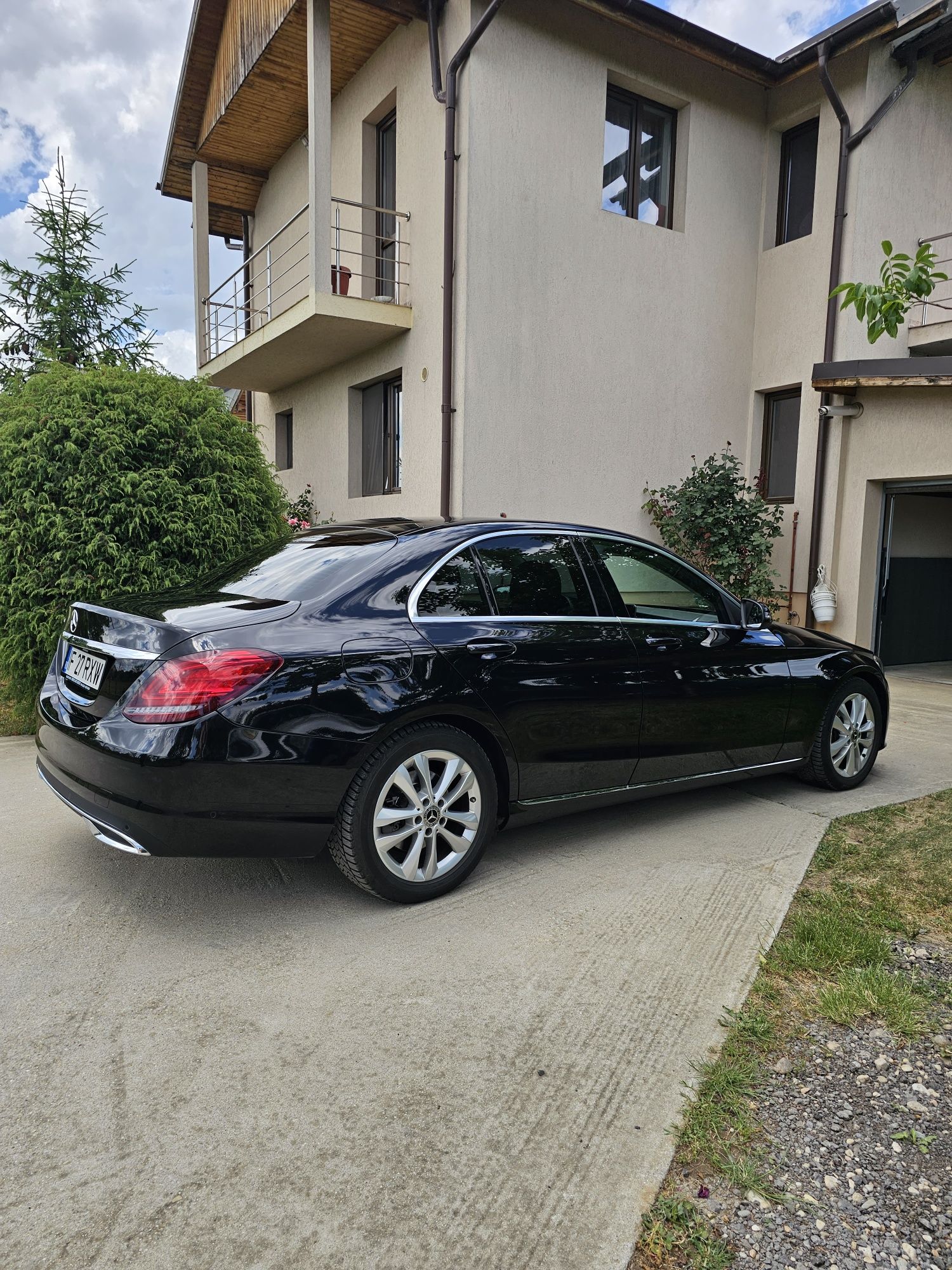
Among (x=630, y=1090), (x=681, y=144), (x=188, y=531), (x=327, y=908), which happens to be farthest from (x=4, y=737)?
(x=681, y=144)

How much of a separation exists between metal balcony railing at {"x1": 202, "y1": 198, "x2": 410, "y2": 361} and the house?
0.07 m

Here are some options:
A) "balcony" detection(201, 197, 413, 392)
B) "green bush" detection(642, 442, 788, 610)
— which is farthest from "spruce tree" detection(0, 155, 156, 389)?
"green bush" detection(642, 442, 788, 610)

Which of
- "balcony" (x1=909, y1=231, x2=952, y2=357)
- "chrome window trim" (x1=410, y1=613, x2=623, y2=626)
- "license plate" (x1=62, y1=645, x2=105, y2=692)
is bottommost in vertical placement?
"license plate" (x1=62, y1=645, x2=105, y2=692)

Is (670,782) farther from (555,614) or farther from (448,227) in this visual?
(448,227)

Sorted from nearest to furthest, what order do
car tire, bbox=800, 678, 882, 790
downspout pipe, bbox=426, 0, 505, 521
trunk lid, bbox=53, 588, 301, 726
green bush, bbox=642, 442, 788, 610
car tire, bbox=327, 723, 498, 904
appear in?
trunk lid, bbox=53, 588, 301, 726 → car tire, bbox=327, 723, 498, 904 → car tire, bbox=800, 678, 882, 790 → downspout pipe, bbox=426, 0, 505, 521 → green bush, bbox=642, 442, 788, 610

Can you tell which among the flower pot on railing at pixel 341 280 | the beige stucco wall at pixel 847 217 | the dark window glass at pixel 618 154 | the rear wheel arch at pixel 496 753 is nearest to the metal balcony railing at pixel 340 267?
the flower pot on railing at pixel 341 280

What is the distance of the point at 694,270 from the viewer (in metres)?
10.9

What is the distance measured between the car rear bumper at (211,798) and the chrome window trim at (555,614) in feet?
2.49

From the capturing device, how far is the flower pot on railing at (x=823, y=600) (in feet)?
34.0

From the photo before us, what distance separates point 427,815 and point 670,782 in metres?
1.52

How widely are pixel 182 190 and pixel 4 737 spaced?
12.4 meters

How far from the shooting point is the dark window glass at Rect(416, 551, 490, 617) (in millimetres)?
3643

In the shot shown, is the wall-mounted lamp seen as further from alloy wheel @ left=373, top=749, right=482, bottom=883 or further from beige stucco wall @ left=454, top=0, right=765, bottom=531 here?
alloy wheel @ left=373, top=749, right=482, bottom=883

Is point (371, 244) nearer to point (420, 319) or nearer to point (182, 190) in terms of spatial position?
point (420, 319)
